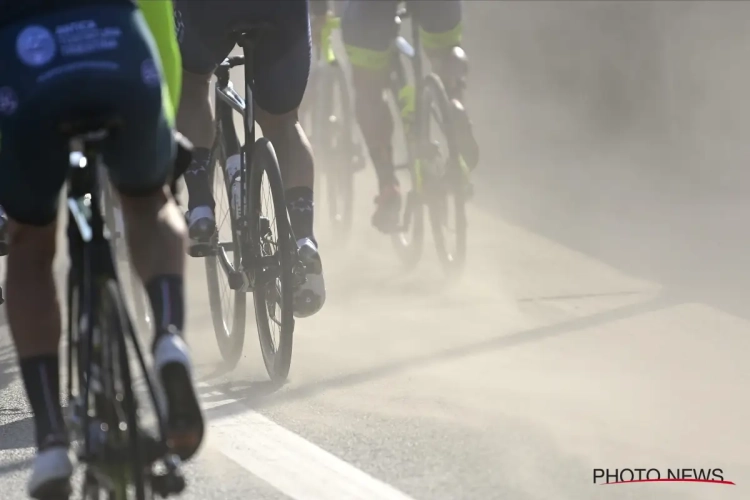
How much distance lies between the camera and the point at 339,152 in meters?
9.91

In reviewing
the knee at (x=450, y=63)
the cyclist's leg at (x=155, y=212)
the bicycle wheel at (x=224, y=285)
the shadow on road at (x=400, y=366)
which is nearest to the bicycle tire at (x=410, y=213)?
the knee at (x=450, y=63)

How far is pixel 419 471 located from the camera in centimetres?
476

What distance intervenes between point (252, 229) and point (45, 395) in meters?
2.29

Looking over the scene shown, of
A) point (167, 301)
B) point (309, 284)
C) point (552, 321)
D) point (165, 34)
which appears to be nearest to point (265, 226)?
point (309, 284)

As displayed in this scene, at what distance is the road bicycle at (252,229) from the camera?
5648mm

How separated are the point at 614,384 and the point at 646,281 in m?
2.32

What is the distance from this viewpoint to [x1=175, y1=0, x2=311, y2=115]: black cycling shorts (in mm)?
5531

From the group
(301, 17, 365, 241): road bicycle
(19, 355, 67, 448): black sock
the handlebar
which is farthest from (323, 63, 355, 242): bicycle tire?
(19, 355, 67, 448): black sock

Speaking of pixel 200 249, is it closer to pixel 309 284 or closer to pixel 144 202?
pixel 309 284

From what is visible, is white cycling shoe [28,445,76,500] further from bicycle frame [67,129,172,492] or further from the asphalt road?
the asphalt road

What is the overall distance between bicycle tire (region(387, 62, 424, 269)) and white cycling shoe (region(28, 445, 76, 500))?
5.22 metres

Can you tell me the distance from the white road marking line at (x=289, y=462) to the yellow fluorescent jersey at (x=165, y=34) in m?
1.34

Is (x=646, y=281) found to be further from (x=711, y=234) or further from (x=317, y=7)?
(x=317, y=7)

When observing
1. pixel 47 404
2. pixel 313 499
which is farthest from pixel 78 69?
pixel 313 499
